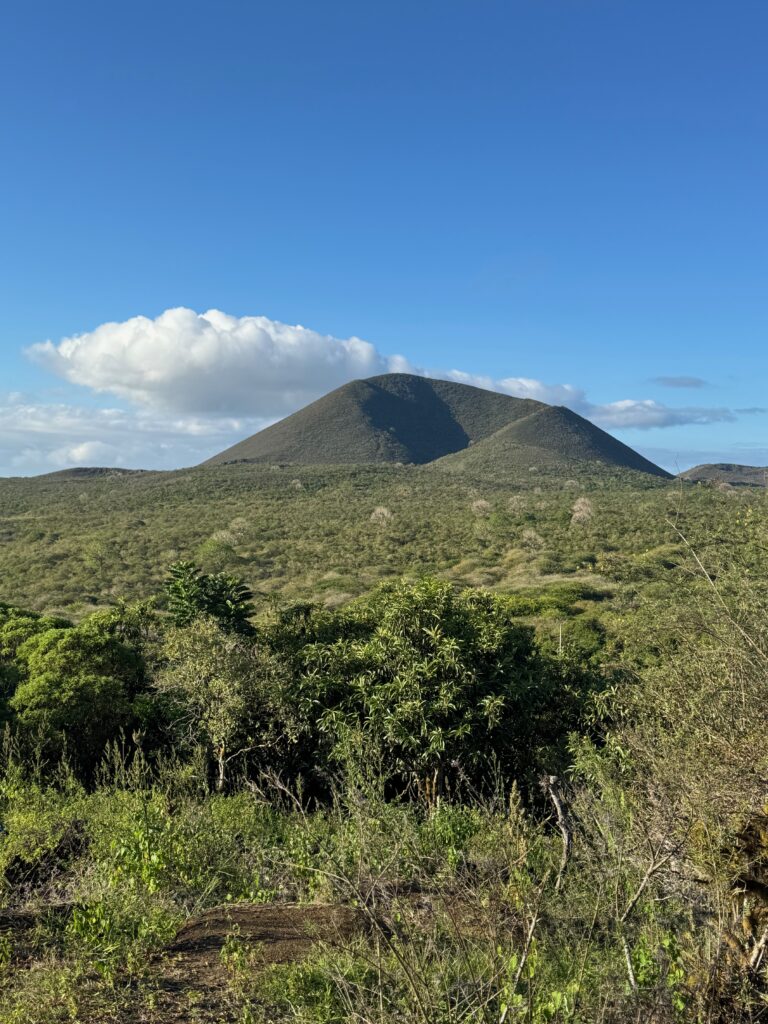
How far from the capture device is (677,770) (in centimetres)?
615

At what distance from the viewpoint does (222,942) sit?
17.1 ft

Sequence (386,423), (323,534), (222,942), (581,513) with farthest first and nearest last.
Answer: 1. (386,423)
2. (581,513)
3. (323,534)
4. (222,942)

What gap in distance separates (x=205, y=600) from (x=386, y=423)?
467 ft

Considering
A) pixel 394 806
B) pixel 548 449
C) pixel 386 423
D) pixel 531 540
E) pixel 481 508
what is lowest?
pixel 394 806

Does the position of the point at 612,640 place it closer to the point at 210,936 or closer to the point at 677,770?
the point at 677,770

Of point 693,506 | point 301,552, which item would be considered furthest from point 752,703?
point 693,506

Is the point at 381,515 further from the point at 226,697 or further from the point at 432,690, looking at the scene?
the point at 432,690

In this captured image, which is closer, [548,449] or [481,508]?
[481,508]

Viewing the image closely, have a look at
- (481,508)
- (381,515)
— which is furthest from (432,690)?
(481,508)

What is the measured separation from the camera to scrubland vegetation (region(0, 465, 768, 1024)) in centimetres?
423

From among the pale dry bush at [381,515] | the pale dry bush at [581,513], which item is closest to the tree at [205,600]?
the pale dry bush at [381,515]

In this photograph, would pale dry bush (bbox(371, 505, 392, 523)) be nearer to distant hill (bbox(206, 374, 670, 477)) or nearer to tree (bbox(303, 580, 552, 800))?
tree (bbox(303, 580, 552, 800))

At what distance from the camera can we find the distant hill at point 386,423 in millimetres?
134500

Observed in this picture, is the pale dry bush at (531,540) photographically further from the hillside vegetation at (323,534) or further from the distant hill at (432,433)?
the distant hill at (432,433)
